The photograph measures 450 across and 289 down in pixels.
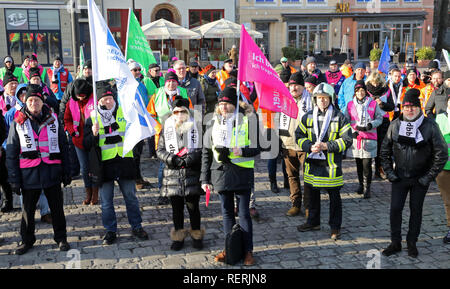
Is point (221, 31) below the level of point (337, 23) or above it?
below

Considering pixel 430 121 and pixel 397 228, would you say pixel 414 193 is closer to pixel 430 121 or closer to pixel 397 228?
pixel 397 228

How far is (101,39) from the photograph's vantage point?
574cm

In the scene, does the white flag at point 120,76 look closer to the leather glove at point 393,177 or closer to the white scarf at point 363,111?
the leather glove at point 393,177

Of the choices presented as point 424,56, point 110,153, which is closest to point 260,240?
point 110,153

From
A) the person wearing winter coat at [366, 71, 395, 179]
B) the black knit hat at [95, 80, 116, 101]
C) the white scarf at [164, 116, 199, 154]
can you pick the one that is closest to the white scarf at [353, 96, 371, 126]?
the person wearing winter coat at [366, 71, 395, 179]

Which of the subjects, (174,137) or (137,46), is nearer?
(174,137)

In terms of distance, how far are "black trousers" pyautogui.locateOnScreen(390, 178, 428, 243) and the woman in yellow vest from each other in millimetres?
1763

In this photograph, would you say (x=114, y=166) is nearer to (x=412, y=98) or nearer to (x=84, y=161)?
(x=84, y=161)

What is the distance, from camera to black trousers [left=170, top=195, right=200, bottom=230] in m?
5.66

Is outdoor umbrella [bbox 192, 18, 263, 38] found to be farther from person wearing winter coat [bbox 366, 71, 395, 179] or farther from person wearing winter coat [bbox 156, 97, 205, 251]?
person wearing winter coat [bbox 156, 97, 205, 251]

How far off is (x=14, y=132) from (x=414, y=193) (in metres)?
4.85

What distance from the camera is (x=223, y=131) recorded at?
5.25 meters

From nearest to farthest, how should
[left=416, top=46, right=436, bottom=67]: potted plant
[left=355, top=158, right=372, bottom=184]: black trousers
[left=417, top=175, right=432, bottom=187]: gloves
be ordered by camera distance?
1. [left=417, top=175, right=432, bottom=187]: gloves
2. [left=355, top=158, right=372, bottom=184]: black trousers
3. [left=416, top=46, right=436, bottom=67]: potted plant

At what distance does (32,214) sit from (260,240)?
2913mm
